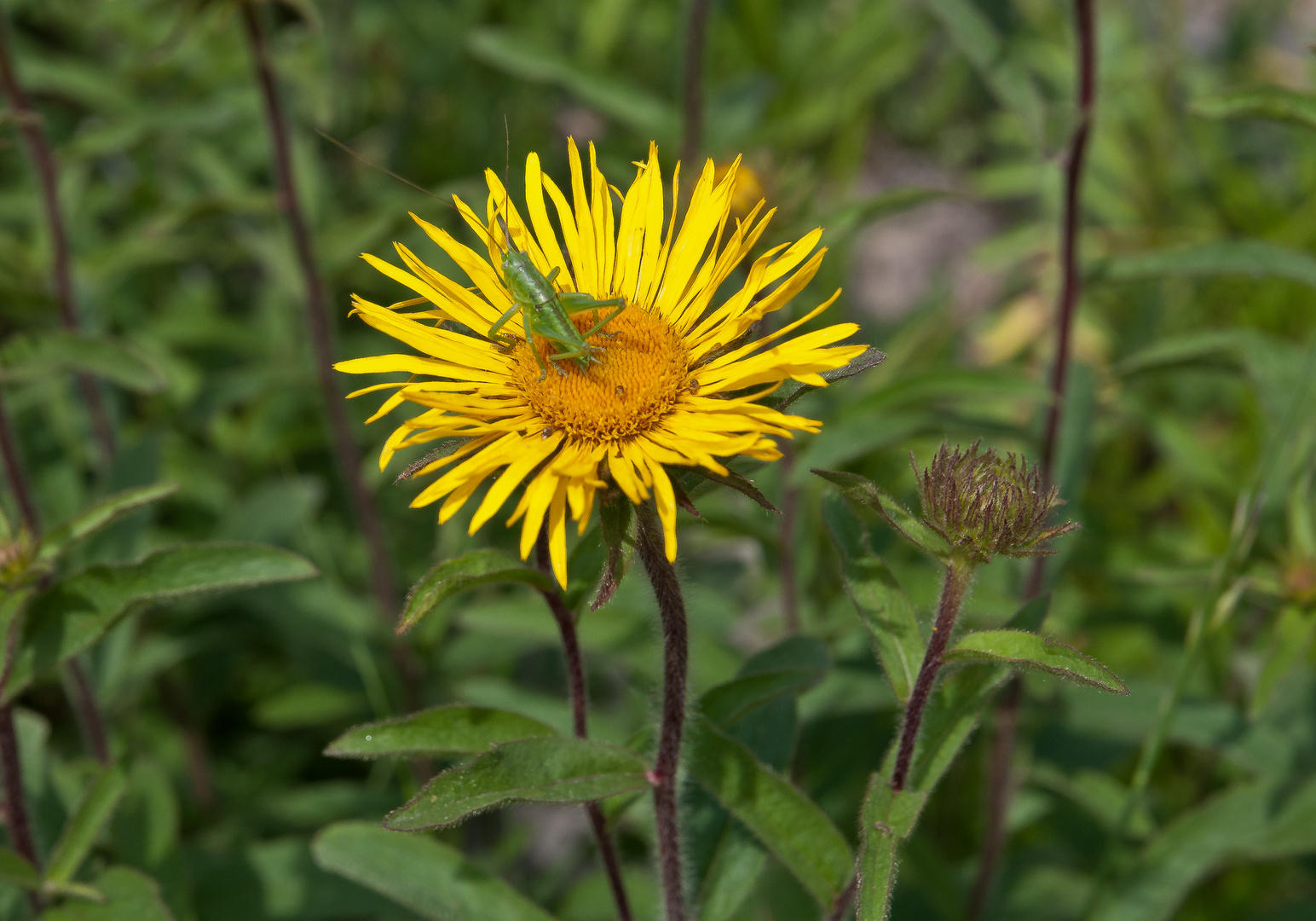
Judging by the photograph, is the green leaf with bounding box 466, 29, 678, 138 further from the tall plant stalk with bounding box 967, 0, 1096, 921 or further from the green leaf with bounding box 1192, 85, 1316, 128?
the green leaf with bounding box 1192, 85, 1316, 128

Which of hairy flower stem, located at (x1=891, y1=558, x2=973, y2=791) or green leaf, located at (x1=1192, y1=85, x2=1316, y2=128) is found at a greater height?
green leaf, located at (x1=1192, y1=85, x2=1316, y2=128)

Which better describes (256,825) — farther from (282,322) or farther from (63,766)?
(282,322)

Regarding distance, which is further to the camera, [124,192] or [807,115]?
[807,115]

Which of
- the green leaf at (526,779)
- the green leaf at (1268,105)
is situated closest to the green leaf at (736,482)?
the green leaf at (526,779)

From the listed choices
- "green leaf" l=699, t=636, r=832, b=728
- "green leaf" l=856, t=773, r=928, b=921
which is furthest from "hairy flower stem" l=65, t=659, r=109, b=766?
"green leaf" l=856, t=773, r=928, b=921

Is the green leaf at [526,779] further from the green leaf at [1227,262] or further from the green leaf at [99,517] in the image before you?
the green leaf at [1227,262]

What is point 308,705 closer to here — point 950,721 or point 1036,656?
point 950,721

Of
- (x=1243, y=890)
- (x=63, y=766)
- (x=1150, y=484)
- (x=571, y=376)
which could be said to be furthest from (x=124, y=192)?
(x=1243, y=890)
